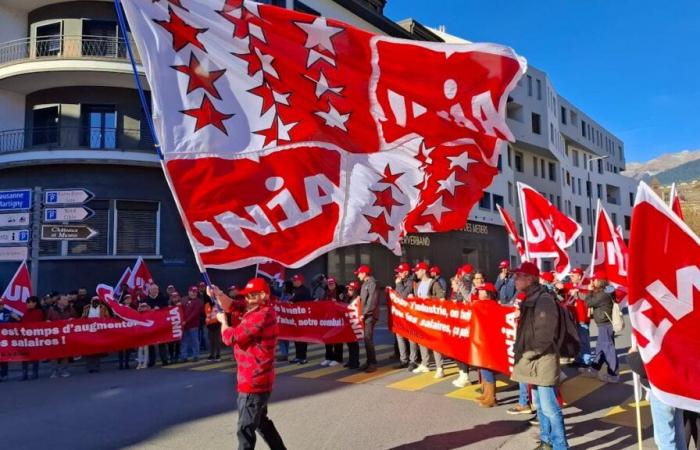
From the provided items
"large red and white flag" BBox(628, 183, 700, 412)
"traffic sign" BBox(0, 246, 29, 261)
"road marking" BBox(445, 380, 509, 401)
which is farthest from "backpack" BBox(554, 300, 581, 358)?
"traffic sign" BBox(0, 246, 29, 261)

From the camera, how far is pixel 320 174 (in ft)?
18.0

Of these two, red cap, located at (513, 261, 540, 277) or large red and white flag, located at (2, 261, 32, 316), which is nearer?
red cap, located at (513, 261, 540, 277)

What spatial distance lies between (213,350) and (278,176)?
8.73 meters

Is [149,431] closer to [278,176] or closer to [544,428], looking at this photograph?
[278,176]

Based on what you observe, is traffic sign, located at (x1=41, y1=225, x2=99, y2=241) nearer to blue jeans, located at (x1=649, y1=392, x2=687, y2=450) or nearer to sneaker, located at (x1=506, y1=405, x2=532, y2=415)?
sneaker, located at (x1=506, y1=405, x2=532, y2=415)

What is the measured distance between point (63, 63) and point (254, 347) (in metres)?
19.7

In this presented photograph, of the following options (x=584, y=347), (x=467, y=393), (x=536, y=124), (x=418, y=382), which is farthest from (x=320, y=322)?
(x=536, y=124)

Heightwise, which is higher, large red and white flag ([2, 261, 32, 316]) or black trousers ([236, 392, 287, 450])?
large red and white flag ([2, 261, 32, 316])

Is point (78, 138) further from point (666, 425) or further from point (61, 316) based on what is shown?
point (666, 425)

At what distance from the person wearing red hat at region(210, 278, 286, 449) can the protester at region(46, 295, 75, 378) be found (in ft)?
27.7

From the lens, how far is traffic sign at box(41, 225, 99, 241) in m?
12.9

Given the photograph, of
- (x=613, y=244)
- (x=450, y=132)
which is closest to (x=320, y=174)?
(x=450, y=132)

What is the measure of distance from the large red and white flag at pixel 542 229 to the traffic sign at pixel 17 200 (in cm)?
1127

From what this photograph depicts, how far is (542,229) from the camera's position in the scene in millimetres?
11227
